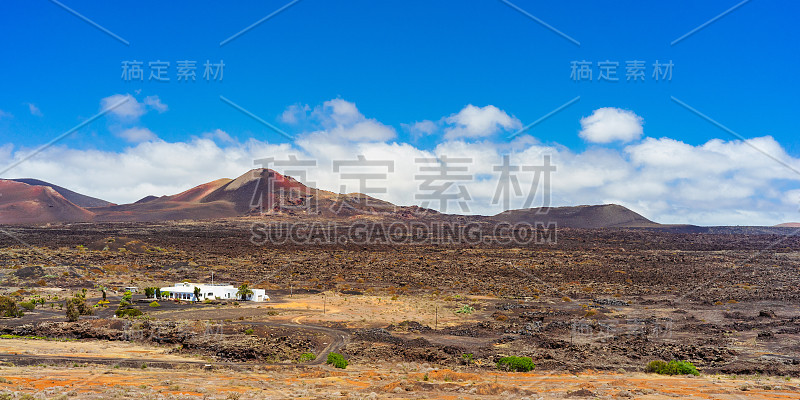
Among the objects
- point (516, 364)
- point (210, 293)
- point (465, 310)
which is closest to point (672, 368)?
point (516, 364)

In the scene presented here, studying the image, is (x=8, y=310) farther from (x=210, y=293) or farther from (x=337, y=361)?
(x=337, y=361)

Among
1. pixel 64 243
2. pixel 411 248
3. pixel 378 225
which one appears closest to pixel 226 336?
pixel 411 248

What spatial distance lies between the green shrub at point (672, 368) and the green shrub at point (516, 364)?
231 inches

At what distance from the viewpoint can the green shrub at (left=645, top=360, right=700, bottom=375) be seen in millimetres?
24984

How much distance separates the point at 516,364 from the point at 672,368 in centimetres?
749

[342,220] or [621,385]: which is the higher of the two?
[342,220]

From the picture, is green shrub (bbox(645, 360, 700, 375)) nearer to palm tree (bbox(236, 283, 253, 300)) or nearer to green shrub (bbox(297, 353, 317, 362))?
green shrub (bbox(297, 353, 317, 362))

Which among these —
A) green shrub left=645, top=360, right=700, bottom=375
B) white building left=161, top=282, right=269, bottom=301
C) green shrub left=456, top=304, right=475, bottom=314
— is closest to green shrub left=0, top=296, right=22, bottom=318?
white building left=161, top=282, right=269, bottom=301

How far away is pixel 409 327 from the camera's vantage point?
38219 millimetres

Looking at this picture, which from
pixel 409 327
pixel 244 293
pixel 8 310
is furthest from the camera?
pixel 244 293

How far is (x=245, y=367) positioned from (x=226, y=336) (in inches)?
338

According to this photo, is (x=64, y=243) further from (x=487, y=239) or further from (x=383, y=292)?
(x=487, y=239)

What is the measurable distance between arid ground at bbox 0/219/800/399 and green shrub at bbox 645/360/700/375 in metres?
0.58

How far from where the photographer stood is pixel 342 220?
187000mm
